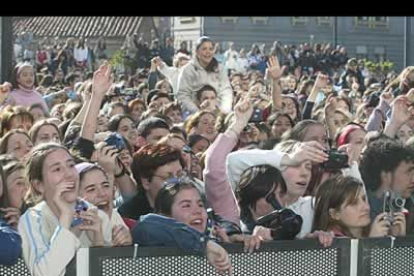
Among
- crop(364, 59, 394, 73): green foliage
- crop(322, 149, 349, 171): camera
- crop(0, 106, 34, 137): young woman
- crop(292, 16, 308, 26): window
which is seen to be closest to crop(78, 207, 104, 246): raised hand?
crop(322, 149, 349, 171): camera

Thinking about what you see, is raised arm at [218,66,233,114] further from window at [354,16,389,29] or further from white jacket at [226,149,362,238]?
window at [354,16,389,29]

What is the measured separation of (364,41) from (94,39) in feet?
→ 45.2

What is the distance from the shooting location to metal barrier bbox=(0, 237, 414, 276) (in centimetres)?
372

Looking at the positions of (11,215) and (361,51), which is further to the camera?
(361,51)

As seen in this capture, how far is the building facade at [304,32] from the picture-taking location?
4122cm

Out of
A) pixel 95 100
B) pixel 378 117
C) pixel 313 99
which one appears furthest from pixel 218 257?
pixel 313 99

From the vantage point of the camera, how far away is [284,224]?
4.27 metres

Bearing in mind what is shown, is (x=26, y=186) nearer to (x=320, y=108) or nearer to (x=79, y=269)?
(x=79, y=269)

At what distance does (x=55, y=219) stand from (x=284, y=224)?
108cm

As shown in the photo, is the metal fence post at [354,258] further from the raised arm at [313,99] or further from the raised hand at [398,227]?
the raised arm at [313,99]

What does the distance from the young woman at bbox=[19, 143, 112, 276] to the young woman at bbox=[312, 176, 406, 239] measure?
1.11 metres

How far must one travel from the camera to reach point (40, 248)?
148 inches

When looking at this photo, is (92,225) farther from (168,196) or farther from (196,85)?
(196,85)

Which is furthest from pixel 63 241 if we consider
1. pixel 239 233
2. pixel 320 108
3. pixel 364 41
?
pixel 364 41
